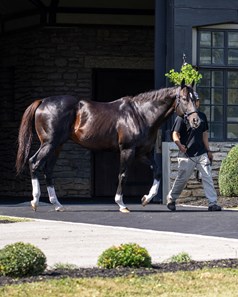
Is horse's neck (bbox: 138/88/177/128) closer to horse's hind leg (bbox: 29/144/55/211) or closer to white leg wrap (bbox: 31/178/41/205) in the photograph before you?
horse's hind leg (bbox: 29/144/55/211)

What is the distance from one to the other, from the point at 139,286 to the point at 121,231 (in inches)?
195

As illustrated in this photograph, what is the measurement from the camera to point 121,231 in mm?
14711

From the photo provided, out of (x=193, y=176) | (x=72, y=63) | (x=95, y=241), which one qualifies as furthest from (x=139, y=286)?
(x=72, y=63)

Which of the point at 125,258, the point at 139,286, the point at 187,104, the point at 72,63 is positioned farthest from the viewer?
the point at 72,63

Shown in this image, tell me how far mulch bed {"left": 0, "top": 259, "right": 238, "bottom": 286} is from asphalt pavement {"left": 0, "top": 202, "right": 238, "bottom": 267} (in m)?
0.46

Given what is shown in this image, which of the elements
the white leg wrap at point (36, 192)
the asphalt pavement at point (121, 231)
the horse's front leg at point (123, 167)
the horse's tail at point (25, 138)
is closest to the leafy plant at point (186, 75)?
the horse's front leg at point (123, 167)

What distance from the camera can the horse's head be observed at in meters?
17.7

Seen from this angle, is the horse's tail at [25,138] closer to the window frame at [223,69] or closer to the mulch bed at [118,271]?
the window frame at [223,69]

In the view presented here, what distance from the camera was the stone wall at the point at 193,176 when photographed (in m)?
20.5

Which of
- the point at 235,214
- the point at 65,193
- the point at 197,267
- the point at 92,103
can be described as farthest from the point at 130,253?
the point at 65,193

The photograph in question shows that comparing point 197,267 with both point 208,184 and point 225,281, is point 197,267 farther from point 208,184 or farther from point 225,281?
point 208,184

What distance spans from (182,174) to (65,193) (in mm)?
6445

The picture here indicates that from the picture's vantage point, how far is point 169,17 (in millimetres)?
20766

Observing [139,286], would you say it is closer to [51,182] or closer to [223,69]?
[51,182]
